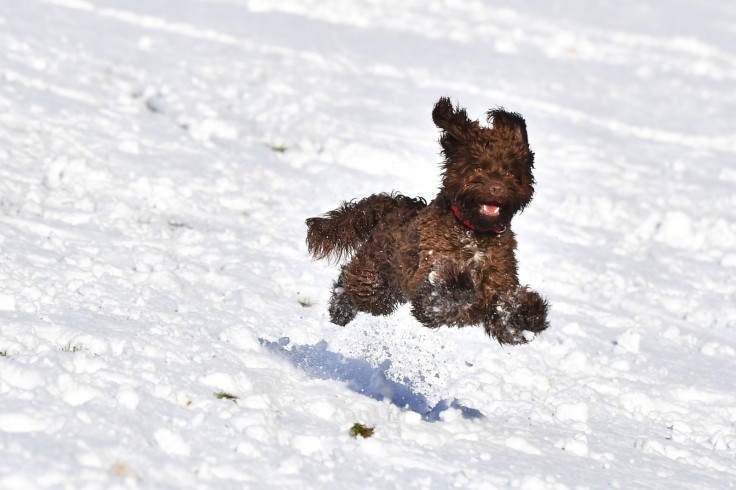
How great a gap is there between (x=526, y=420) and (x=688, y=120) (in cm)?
1134

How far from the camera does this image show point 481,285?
458 centimetres

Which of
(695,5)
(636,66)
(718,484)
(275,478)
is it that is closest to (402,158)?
(718,484)

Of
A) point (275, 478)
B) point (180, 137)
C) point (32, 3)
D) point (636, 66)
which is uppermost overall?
point (636, 66)

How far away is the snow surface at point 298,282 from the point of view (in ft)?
11.7

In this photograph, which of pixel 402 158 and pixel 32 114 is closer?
pixel 32 114

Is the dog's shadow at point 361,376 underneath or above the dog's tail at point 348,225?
underneath

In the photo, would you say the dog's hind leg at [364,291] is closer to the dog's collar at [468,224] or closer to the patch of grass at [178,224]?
the dog's collar at [468,224]

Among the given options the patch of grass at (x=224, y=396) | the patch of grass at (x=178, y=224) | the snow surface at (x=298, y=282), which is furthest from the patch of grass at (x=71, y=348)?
the patch of grass at (x=178, y=224)

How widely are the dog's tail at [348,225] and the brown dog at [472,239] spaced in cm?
33

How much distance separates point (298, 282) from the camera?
622 cm

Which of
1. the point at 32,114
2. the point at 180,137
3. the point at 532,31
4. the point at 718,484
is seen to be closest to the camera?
the point at 718,484

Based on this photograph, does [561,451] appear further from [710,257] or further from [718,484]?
[710,257]

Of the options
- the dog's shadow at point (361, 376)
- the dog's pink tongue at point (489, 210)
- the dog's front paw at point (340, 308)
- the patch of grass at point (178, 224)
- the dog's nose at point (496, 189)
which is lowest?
the dog's shadow at point (361, 376)

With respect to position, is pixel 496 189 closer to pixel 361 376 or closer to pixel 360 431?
pixel 361 376
